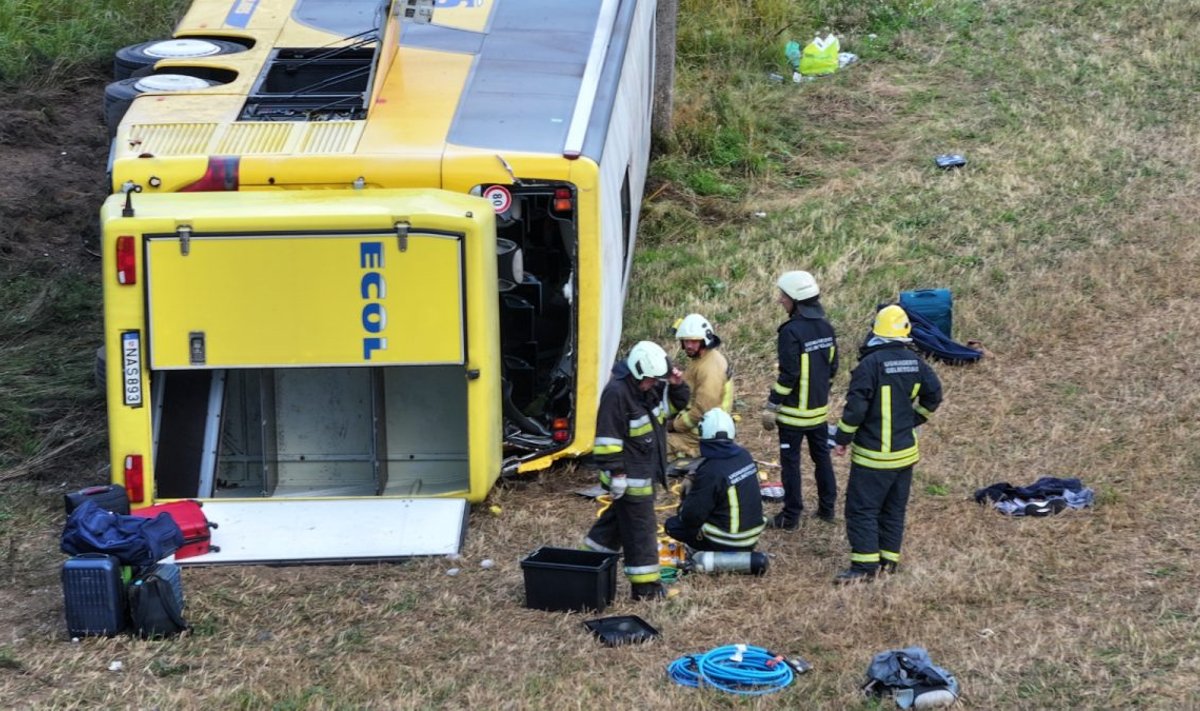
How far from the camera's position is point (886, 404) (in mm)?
7883

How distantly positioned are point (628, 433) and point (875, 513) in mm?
1389

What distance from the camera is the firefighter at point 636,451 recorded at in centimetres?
770

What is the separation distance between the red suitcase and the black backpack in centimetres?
86

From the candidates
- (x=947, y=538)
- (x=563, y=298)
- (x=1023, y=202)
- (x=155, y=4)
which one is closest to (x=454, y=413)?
(x=563, y=298)

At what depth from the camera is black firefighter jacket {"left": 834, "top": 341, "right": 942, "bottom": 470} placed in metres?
7.88

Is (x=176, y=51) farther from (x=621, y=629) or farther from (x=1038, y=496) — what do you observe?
(x=1038, y=496)

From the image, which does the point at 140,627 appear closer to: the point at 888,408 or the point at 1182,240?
the point at 888,408

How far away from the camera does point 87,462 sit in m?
9.89

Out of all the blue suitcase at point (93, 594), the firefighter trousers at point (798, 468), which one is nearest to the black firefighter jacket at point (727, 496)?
the firefighter trousers at point (798, 468)

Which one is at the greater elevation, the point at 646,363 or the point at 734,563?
the point at 646,363

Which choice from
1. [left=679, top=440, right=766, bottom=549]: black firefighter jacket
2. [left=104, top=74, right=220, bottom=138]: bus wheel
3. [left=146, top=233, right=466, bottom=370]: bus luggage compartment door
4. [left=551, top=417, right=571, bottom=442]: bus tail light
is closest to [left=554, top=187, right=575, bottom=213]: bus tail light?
[left=146, top=233, right=466, bottom=370]: bus luggage compartment door

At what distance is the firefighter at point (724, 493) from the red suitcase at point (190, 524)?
260 cm

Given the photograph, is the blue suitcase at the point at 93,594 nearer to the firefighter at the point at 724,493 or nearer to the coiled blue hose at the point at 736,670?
the coiled blue hose at the point at 736,670

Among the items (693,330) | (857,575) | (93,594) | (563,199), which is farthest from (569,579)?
(563,199)
